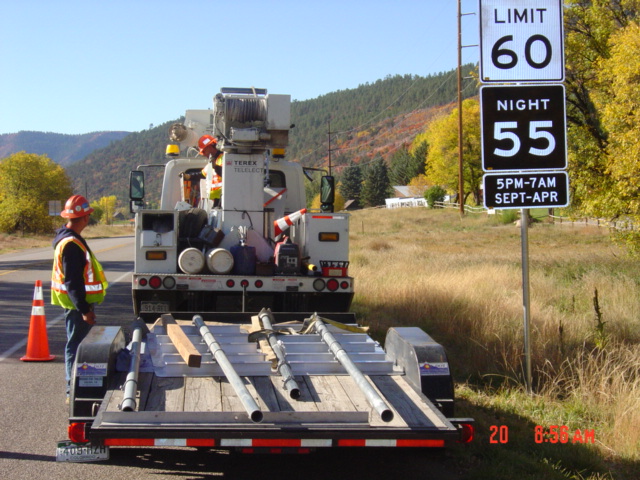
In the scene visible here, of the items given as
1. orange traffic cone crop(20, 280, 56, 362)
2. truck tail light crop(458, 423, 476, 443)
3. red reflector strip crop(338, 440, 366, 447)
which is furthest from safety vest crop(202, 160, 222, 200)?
red reflector strip crop(338, 440, 366, 447)

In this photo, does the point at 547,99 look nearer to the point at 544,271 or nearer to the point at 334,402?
the point at 334,402

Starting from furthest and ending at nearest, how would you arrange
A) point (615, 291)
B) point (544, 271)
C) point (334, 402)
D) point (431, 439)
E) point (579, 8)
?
point (579, 8) → point (544, 271) → point (615, 291) → point (334, 402) → point (431, 439)

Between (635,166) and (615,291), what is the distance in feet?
10.3

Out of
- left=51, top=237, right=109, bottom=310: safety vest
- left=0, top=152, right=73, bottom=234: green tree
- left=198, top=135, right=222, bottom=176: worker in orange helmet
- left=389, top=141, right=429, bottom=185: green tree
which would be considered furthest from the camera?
left=389, top=141, right=429, bottom=185: green tree

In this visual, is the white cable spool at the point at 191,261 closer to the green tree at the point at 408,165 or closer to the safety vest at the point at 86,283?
the safety vest at the point at 86,283

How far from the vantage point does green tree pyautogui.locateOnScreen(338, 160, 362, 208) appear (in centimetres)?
12006

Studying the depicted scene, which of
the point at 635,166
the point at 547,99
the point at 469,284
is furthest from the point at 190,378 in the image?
the point at 635,166

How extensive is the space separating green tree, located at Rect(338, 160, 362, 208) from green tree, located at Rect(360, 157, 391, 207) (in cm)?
390

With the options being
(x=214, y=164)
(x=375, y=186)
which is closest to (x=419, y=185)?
(x=375, y=186)

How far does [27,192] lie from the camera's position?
6781 centimetres

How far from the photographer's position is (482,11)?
659cm

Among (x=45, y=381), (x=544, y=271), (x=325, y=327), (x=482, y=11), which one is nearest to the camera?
(x=325, y=327)

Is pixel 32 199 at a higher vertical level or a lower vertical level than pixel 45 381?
higher

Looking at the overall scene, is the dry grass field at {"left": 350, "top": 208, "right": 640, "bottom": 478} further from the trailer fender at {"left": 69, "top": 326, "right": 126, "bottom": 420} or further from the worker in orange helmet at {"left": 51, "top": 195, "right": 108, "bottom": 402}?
the worker in orange helmet at {"left": 51, "top": 195, "right": 108, "bottom": 402}
